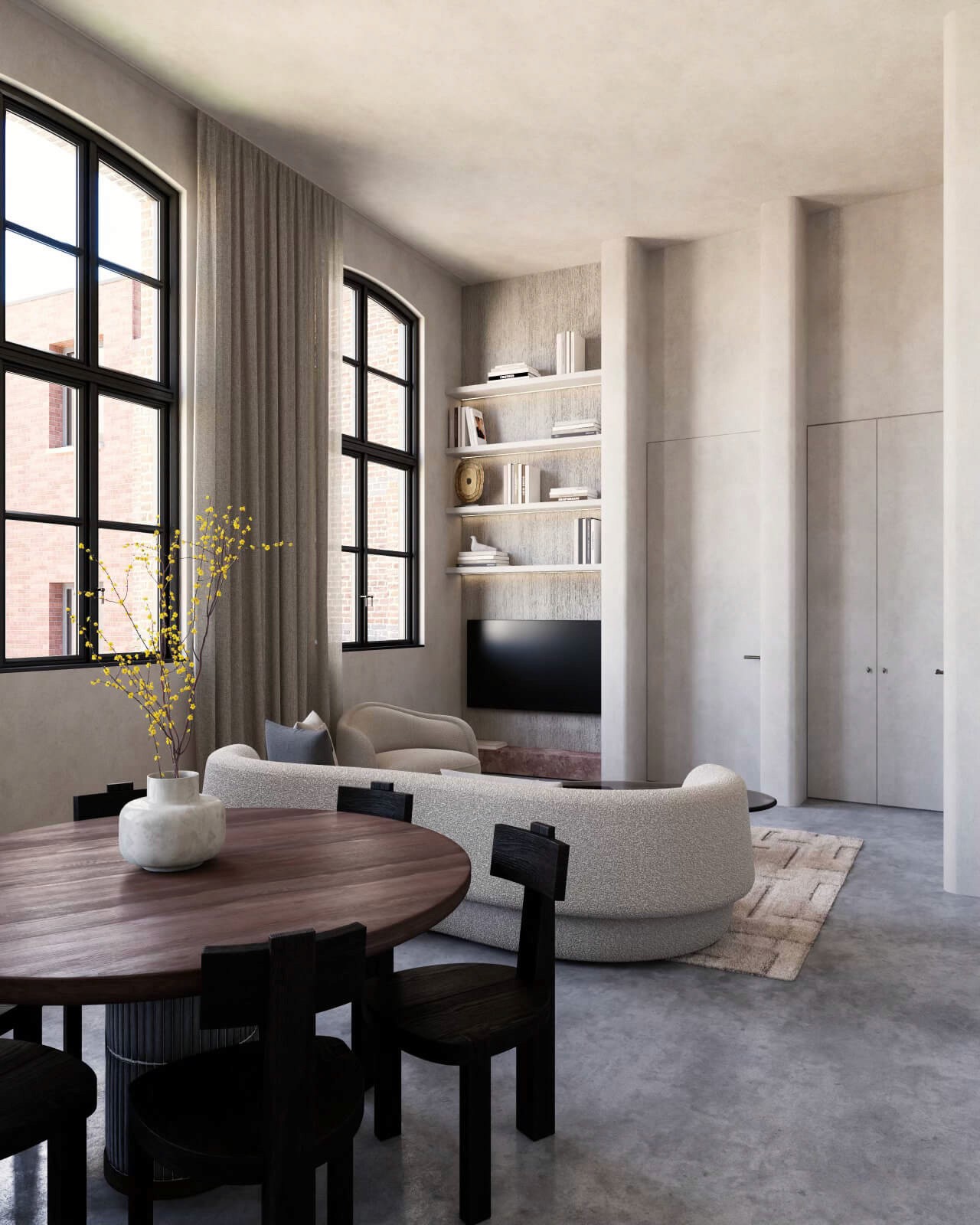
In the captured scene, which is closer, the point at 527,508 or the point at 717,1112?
the point at 717,1112

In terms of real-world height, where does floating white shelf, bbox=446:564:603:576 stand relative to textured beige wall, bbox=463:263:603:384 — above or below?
below

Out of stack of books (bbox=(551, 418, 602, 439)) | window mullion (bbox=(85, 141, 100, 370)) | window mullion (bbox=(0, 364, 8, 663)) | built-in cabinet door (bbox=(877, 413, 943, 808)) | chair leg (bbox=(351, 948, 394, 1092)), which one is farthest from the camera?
stack of books (bbox=(551, 418, 602, 439))

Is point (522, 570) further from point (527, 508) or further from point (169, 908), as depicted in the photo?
point (169, 908)

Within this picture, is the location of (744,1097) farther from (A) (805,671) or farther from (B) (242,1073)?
(A) (805,671)

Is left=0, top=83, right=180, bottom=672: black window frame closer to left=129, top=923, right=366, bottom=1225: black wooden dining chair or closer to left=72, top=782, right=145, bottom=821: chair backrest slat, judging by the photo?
left=72, top=782, right=145, bottom=821: chair backrest slat

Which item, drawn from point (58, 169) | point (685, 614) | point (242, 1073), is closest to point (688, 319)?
point (685, 614)

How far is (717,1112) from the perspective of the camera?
2.15m

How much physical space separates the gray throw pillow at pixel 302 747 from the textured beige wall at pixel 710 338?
378 centimetres

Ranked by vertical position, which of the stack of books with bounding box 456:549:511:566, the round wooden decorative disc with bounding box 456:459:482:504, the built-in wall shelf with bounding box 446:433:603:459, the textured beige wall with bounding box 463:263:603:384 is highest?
the textured beige wall with bounding box 463:263:603:384

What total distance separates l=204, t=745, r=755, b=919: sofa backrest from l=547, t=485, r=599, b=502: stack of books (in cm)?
362

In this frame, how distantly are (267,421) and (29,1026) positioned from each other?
3549 millimetres

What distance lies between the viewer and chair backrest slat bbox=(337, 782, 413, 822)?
7.91 ft

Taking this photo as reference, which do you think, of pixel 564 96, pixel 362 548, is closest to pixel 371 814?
pixel 564 96

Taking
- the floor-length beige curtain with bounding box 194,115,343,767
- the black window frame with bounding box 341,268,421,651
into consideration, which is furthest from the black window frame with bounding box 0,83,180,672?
the black window frame with bounding box 341,268,421,651
